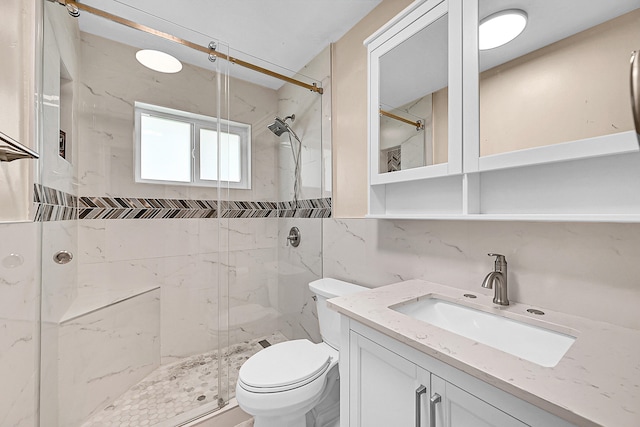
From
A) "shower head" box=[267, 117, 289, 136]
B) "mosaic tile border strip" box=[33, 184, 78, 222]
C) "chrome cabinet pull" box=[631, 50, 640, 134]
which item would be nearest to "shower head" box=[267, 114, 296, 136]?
"shower head" box=[267, 117, 289, 136]

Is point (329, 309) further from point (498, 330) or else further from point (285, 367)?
point (498, 330)

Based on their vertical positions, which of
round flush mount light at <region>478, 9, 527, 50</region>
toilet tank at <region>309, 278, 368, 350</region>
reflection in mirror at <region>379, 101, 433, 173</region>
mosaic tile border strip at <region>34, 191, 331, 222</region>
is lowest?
toilet tank at <region>309, 278, 368, 350</region>

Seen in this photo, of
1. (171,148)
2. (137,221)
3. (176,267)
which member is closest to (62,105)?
(171,148)

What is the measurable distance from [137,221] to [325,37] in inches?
72.9

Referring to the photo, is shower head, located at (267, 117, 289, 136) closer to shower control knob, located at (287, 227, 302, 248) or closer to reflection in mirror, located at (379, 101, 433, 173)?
shower control knob, located at (287, 227, 302, 248)

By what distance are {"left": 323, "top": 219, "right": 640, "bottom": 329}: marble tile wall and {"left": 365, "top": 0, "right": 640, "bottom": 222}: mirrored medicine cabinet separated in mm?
80

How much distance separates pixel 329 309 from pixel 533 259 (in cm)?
100

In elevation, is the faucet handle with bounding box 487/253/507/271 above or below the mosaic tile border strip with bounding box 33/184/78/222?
below

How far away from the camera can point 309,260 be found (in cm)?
201

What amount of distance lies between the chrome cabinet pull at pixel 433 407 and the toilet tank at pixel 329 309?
0.77 meters

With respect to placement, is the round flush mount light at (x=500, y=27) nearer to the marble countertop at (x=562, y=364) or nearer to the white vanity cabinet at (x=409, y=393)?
the marble countertop at (x=562, y=364)

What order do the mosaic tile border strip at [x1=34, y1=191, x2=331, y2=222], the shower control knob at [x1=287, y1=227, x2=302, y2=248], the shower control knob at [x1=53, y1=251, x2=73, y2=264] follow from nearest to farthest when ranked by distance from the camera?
1. the shower control knob at [x1=53, y1=251, x2=73, y2=264]
2. the mosaic tile border strip at [x1=34, y1=191, x2=331, y2=222]
3. the shower control knob at [x1=287, y1=227, x2=302, y2=248]

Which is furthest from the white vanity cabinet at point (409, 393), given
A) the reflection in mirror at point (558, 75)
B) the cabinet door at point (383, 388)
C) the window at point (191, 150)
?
the window at point (191, 150)

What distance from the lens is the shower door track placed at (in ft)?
4.64
